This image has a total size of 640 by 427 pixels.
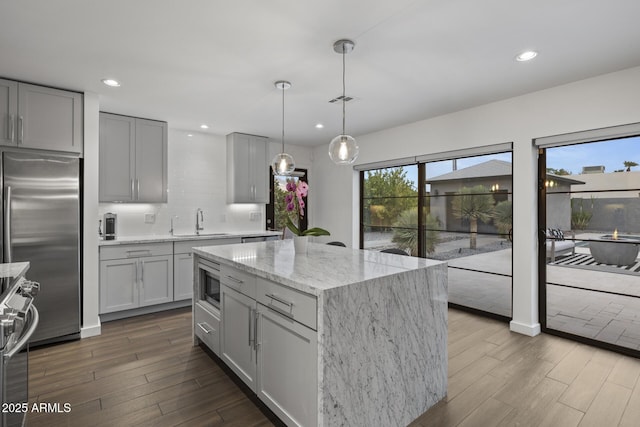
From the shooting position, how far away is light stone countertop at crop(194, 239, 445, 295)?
1.72 meters

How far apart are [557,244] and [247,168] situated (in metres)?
4.13

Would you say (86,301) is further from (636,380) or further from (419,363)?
(636,380)

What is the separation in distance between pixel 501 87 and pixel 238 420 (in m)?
3.58

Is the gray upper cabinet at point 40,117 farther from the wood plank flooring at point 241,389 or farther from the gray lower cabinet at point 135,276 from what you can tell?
the wood plank flooring at point 241,389

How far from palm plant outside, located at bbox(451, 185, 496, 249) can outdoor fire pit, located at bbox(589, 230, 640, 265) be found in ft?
3.38

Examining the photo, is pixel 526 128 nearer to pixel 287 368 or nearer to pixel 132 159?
pixel 287 368

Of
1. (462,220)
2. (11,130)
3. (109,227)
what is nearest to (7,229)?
(11,130)

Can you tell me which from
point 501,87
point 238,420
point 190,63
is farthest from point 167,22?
point 501,87

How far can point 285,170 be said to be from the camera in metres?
3.17

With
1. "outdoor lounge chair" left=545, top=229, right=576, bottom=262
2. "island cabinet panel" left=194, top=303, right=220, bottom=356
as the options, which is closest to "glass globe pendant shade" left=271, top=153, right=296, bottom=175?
"island cabinet panel" left=194, top=303, right=220, bottom=356

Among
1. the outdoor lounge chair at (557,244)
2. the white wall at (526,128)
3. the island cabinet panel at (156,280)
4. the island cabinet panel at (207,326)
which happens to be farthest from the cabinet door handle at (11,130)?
the outdoor lounge chair at (557,244)

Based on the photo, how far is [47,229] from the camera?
3.08 meters

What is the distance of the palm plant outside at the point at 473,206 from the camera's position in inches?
156

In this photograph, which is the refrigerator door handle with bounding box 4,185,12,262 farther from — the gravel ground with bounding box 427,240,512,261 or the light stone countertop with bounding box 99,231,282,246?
the gravel ground with bounding box 427,240,512,261
